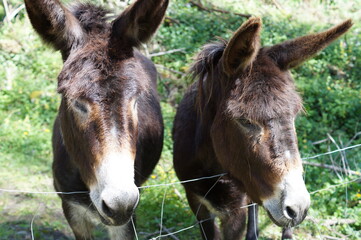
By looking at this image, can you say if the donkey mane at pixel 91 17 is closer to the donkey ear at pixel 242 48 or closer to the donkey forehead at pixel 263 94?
the donkey ear at pixel 242 48

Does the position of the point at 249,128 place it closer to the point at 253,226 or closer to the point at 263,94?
the point at 263,94

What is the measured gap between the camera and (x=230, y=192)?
3.69m

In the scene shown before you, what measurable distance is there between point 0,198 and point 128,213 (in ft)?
11.1

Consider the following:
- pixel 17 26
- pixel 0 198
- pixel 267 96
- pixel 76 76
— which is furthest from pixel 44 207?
pixel 17 26

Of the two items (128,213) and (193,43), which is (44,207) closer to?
(128,213)

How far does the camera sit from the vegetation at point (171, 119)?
16.3 feet

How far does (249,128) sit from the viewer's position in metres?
2.98

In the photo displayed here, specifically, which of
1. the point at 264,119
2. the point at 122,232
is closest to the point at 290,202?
the point at 264,119

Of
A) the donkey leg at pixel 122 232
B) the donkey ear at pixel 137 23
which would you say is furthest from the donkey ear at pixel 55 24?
the donkey leg at pixel 122 232

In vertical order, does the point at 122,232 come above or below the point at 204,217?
above

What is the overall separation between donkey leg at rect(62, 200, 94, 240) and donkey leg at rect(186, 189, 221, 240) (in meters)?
1.01

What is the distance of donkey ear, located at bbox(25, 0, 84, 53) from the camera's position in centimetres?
274

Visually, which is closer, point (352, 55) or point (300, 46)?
point (300, 46)

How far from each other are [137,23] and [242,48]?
2.66 ft
